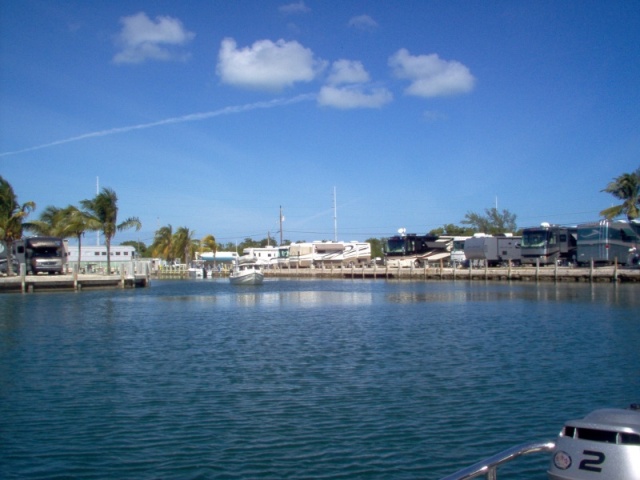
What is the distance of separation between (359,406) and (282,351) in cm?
761

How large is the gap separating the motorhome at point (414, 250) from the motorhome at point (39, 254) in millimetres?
42854

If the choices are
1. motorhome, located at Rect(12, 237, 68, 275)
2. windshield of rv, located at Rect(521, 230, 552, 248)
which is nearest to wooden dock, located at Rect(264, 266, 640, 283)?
windshield of rv, located at Rect(521, 230, 552, 248)

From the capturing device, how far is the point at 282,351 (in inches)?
818

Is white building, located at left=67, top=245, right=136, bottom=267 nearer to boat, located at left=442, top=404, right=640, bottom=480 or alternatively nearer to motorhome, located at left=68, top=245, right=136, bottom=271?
motorhome, located at left=68, top=245, right=136, bottom=271

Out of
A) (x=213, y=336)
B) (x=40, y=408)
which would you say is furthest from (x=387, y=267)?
(x=40, y=408)

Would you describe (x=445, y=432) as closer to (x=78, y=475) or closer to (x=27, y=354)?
(x=78, y=475)

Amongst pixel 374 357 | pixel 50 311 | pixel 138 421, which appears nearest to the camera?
pixel 138 421

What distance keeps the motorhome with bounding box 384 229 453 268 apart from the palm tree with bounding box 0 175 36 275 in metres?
45.5

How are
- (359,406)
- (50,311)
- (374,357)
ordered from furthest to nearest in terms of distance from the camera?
(50,311)
(374,357)
(359,406)

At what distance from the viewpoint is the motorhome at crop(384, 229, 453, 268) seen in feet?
284

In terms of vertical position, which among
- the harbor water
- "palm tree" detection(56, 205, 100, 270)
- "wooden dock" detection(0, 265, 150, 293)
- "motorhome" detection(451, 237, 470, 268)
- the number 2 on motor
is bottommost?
the harbor water

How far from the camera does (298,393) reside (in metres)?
14.7

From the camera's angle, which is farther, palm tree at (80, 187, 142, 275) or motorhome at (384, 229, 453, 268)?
motorhome at (384, 229, 453, 268)

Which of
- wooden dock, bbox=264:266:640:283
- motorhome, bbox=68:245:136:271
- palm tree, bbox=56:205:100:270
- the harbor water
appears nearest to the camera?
the harbor water
